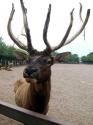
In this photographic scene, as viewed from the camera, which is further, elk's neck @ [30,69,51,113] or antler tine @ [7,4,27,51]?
antler tine @ [7,4,27,51]

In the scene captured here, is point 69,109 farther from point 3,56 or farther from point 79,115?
point 3,56

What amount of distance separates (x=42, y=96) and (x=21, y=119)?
1.69 meters

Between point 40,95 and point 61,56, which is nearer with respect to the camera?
point 40,95

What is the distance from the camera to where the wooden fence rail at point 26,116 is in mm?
3963

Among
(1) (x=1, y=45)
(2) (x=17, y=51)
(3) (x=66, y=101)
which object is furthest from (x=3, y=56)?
(2) (x=17, y=51)

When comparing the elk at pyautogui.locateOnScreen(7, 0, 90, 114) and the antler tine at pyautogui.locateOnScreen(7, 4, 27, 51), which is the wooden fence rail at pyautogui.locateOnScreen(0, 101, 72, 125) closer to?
the elk at pyautogui.locateOnScreen(7, 0, 90, 114)

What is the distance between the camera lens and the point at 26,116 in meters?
4.38

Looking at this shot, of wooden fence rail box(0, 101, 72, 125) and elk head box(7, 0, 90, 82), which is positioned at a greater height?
elk head box(7, 0, 90, 82)

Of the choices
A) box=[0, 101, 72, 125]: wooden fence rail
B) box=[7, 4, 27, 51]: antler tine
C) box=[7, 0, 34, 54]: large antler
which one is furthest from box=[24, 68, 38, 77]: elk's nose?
box=[7, 4, 27, 51]: antler tine

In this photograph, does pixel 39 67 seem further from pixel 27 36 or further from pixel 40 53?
pixel 27 36

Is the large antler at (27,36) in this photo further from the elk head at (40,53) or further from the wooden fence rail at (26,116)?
the wooden fence rail at (26,116)

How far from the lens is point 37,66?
18.9ft

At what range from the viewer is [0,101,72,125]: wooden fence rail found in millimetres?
3963

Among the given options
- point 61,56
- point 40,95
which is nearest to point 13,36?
point 61,56
